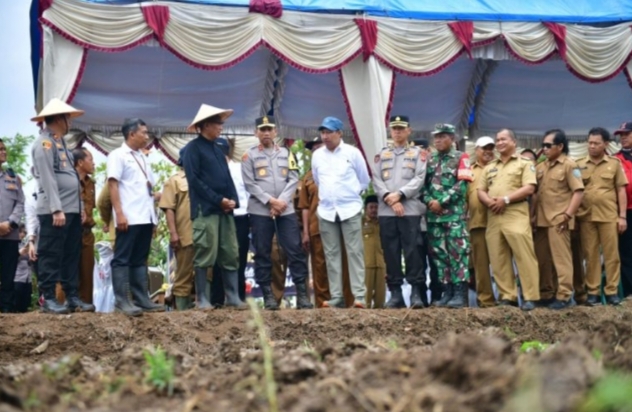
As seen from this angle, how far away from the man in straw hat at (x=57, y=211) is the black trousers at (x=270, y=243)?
157cm

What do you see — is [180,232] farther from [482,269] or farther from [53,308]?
[482,269]

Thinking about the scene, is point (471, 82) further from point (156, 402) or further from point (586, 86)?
point (156, 402)

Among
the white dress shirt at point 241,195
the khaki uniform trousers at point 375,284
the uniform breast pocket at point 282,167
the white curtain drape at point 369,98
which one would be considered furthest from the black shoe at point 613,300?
the white dress shirt at point 241,195

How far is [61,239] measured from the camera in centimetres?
775

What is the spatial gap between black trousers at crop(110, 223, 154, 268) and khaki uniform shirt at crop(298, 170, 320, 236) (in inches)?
85.9

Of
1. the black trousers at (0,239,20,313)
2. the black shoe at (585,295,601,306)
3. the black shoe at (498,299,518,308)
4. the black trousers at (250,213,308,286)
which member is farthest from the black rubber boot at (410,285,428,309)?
the black trousers at (0,239,20,313)

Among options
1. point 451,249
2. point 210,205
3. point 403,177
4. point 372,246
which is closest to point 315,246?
point 372,246

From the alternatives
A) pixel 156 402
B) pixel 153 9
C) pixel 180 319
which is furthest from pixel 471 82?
pixel 156 402

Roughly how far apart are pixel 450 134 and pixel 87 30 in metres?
3.60

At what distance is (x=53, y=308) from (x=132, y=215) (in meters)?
0.98

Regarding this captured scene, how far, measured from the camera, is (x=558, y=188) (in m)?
9.09

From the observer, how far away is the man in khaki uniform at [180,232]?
9.55 m

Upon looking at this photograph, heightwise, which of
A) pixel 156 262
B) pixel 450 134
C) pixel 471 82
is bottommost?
pixel 156 262

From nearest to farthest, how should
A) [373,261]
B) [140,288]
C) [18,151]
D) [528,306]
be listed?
1. [140,288]
2. [528,306]
3. [373,261]
4. [18,151]
